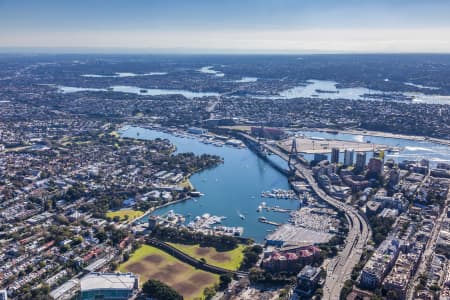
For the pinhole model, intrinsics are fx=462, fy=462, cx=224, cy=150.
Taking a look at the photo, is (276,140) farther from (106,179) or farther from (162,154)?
(106,179)

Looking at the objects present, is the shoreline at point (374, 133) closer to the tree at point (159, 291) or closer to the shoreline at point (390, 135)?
the shoreline at point (390, 135)

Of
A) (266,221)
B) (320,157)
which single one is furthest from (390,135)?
(266,221)

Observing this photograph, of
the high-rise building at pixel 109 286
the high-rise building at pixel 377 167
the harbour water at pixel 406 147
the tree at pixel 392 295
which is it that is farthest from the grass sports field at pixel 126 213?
the harbour water at pixel 406 147

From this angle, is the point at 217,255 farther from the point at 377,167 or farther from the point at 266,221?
the point at 377,167

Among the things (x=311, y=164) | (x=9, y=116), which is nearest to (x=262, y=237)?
(x=311, y=164)

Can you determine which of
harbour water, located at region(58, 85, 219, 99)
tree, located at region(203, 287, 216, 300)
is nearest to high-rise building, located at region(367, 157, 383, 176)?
tree, located at region(203, 287, 216, 300)

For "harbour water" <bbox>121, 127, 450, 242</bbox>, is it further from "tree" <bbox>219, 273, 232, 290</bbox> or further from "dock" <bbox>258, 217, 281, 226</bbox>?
"tree" <bbox>219, 273, 232, 290</bbox>
